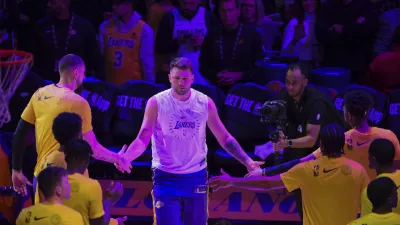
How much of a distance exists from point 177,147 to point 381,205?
223 centimetres

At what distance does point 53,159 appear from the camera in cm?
668

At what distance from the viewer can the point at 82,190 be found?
5.99 metres

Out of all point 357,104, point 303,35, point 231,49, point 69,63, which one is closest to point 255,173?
point 357,104

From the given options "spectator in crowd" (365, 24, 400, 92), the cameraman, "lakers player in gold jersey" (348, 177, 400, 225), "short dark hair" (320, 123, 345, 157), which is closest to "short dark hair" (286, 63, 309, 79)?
the cameraman

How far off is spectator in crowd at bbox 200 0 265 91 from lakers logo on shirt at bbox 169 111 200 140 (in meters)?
2.78

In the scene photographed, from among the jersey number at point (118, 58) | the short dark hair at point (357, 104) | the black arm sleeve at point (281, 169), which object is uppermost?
the short dark hair at point (357, 104)

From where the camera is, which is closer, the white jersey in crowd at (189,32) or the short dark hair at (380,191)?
the short dark hair at (380,191)

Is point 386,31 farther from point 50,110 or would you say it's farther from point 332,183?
point 50,110

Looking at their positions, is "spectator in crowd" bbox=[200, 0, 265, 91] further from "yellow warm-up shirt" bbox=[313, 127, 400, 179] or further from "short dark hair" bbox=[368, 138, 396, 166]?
"short dark hair" bbox=[368, 138, 396, 166]

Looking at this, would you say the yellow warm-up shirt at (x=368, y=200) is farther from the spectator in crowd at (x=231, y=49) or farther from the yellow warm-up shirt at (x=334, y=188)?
the spectator in crowd at (x=231, y=49)

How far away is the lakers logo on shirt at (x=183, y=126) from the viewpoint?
719 cm

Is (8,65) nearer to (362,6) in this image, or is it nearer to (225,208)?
(225,208)

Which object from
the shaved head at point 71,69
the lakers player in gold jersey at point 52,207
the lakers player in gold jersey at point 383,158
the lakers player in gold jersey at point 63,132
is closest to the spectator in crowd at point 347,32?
the shaved head at point 71,69

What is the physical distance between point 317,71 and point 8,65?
12.0ft
